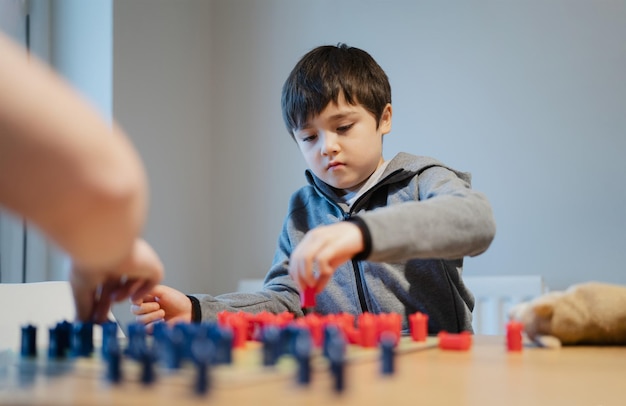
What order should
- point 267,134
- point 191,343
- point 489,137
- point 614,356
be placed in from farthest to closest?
1. point 267,134
2. point 489,137
3. point 614,356
4. point 191,343

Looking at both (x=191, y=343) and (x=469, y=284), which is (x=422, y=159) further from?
(x=191, y=343)

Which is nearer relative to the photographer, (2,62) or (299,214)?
(2,62)

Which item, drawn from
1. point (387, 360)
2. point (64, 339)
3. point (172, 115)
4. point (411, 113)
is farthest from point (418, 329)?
point (172, 115)

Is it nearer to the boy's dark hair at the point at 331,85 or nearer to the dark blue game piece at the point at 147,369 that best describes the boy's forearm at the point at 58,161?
the dark blue game piece at the point at 147,369

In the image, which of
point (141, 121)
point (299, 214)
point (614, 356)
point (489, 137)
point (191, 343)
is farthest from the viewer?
point (141, 121)

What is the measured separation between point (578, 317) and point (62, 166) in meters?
0.70

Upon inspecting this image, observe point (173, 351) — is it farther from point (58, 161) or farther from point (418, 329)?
point (418, 329)

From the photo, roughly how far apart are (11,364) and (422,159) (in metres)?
0.90

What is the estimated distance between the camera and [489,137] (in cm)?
213

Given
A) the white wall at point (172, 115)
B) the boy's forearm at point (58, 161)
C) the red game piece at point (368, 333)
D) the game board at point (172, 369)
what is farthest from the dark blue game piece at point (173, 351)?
the white wall at point (172, 115)

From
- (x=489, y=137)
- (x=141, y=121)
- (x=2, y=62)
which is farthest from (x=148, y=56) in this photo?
(x=2, y=62)

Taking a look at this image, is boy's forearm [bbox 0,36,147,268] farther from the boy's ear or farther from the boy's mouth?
Result: the boy's ear

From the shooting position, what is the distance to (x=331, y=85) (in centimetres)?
139

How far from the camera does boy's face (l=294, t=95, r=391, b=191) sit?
4.41 feet
